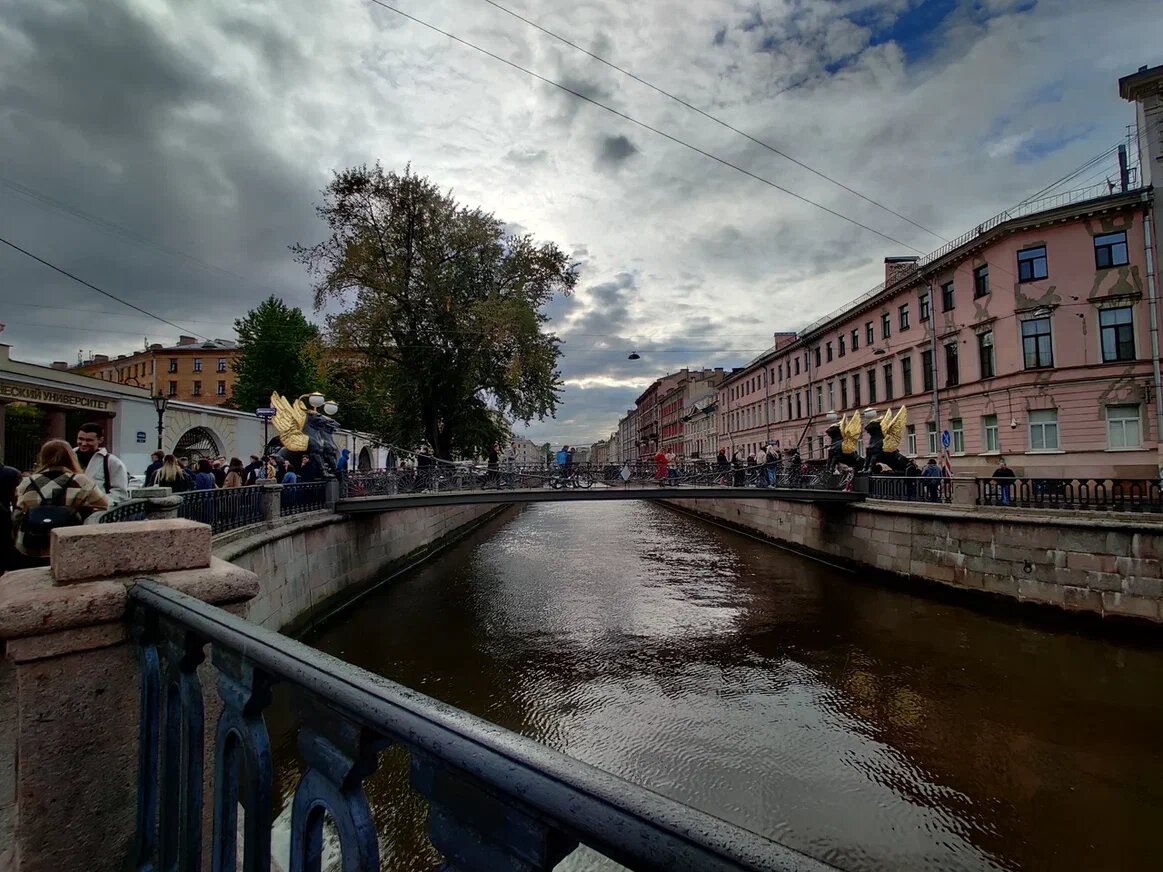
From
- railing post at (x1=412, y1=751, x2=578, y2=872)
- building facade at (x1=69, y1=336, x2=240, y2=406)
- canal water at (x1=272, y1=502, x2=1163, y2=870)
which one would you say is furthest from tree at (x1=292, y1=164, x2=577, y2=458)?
building facade at (x1=69, y1=336, x2=240, y2=406)

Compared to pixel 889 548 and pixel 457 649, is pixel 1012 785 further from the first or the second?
pixel 889 548

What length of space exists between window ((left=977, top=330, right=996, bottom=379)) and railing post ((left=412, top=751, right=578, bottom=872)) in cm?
2571

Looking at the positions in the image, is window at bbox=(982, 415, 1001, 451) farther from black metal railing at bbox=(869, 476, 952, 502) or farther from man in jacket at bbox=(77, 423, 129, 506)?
man in jacket at bbox=(77, 423, 129, 506)

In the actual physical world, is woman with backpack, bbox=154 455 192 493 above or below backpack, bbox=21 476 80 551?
above

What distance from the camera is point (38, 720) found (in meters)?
1.68

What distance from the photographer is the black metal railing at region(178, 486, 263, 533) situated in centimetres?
821

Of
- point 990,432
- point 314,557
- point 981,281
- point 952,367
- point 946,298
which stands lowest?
point 314,557

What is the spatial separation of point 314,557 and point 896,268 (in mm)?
30749

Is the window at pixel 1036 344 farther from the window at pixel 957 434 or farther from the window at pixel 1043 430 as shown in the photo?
the window at pixel 957 434

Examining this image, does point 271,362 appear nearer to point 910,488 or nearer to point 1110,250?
point 910,488

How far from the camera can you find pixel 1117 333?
63.4 feet

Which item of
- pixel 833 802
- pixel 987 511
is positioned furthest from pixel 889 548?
pixel 833 802

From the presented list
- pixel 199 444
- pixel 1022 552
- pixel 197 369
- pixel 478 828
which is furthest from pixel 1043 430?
pixel 197 369

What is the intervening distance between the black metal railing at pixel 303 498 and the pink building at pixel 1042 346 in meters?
16.2
